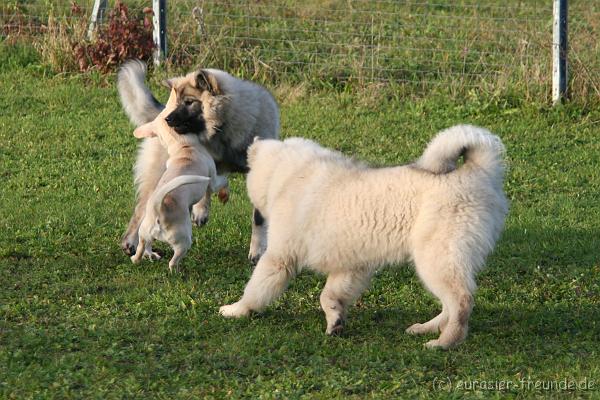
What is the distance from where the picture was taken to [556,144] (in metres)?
9.99

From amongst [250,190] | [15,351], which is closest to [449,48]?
[250,190]

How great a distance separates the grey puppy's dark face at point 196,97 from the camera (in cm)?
728

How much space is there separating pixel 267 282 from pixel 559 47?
18.7 ft

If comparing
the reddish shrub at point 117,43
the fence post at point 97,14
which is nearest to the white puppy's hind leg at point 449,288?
the reddish shrub at point 117,43

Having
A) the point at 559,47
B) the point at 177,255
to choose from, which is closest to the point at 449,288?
the point at 177,255

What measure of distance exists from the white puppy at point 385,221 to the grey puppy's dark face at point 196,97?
1.14 meters

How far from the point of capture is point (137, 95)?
779 cm

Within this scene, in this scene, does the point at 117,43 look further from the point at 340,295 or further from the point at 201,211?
the point at 340,295

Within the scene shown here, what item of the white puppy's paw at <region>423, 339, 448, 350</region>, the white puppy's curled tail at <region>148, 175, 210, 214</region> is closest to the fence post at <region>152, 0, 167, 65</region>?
the white puppy's curled tail at <region>148, 175, 210, 214</region>

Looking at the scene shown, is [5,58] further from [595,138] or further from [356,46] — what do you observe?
[595,138]

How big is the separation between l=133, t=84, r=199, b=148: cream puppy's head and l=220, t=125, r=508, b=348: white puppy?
Answer: 1057 millimetres

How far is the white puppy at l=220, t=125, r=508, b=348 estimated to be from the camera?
538 centimetres

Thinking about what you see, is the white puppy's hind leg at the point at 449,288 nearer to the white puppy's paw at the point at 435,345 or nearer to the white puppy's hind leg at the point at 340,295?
the white puppy's paw at the point at 435,345

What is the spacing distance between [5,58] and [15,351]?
751 cm
